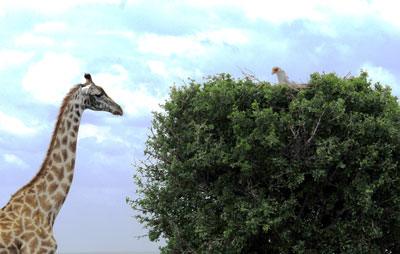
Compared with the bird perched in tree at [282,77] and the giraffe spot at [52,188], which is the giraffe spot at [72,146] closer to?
the giraffe spot at [52,188]

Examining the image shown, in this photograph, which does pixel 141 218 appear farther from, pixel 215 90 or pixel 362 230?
pixel 362 230

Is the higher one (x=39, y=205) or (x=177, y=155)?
(x=177, y=155)

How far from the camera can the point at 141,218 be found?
21.3 metres

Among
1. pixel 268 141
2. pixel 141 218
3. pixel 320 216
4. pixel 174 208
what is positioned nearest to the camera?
pixel 268 141

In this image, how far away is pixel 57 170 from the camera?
388 inches

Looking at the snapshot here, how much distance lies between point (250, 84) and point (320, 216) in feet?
18.3

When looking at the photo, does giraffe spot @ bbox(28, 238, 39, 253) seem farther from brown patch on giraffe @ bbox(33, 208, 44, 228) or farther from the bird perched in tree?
the bird perched in tree

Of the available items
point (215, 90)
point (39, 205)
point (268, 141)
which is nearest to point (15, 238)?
point (39, 205)

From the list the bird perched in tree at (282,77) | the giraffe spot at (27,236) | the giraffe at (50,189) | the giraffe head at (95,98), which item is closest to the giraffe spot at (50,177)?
the giraffe at (50,189)

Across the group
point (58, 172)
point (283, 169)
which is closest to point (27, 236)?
point (58, 172)

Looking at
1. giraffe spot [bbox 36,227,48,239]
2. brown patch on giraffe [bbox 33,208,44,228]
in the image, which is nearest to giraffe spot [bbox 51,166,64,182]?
brown patch on giraffe [bbox 33,208,44,228]

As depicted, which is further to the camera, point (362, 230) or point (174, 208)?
point (174, 208)

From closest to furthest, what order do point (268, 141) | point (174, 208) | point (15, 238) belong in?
point (15, 238) → point (268, 141) → point (174, 208)

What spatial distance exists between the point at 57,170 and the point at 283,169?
9.69 metres
